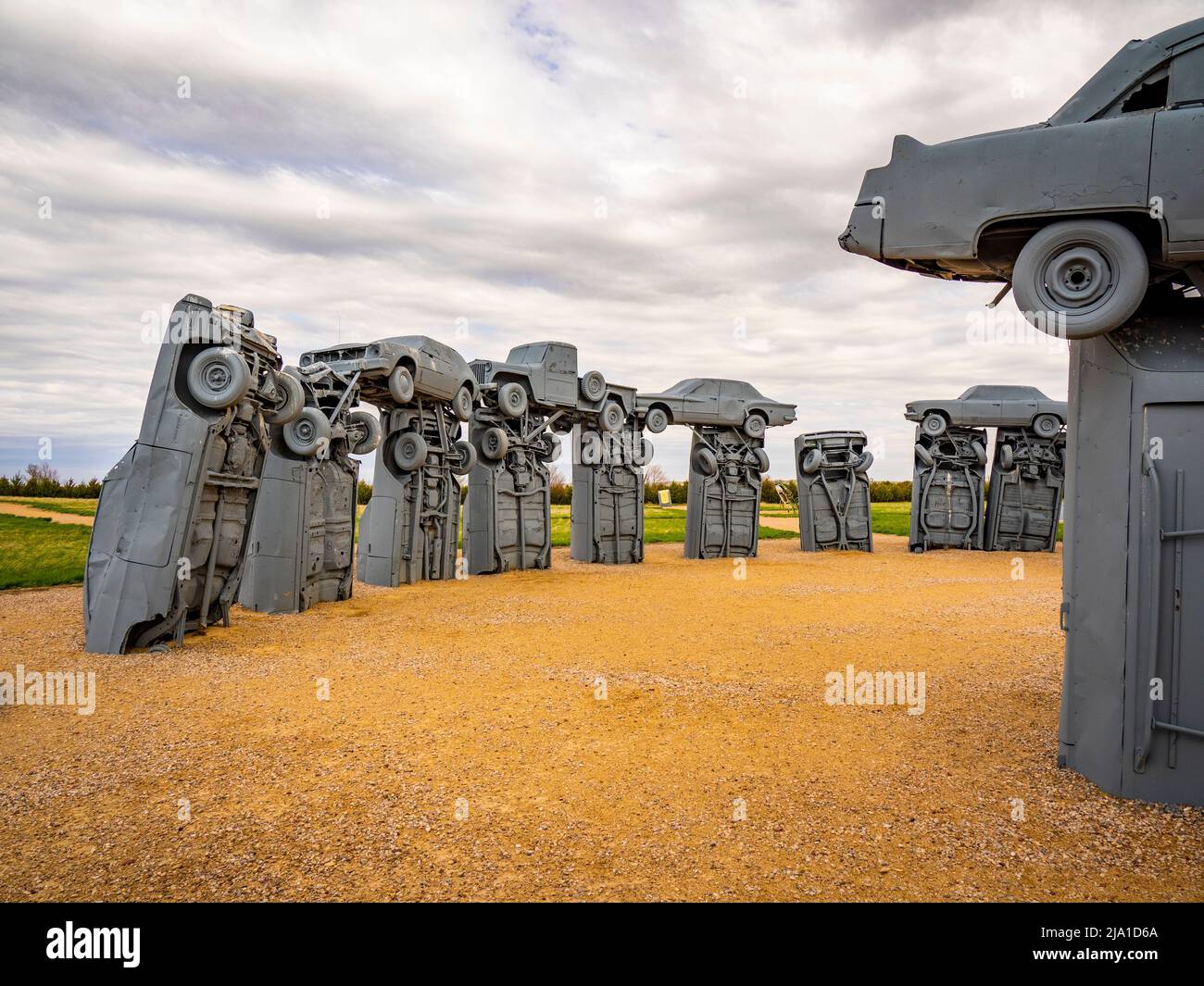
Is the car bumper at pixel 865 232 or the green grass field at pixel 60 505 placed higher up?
the car bumper at pixel 865 232

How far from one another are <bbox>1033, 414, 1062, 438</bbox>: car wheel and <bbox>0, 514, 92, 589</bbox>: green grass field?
2644cm

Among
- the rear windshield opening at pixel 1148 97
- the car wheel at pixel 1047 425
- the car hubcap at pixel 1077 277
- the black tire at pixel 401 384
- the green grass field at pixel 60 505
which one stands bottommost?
the green grass field at pixel 60 505

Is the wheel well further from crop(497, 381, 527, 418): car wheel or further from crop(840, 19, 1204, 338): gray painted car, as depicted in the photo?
crop(497, 381, 527, 418): car wheel

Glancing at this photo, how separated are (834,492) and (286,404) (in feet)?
62.5

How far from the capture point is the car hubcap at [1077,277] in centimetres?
547

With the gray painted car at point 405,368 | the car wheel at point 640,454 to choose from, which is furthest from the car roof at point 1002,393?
the gray painted car at point 405,368

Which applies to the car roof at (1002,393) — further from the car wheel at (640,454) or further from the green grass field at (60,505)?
the green grass field at (60,505)

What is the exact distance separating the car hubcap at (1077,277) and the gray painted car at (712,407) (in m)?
17.1

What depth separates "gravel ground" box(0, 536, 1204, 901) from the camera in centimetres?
453

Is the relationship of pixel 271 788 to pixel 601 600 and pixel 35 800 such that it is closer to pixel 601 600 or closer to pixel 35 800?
pixel 35 800

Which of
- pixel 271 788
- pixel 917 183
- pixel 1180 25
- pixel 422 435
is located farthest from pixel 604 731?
pixel 422 435

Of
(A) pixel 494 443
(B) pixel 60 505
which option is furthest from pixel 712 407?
(B) pixel 60 505

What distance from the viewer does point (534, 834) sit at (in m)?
5.02

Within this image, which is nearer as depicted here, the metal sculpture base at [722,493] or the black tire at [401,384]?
the black tire at [401,384]
